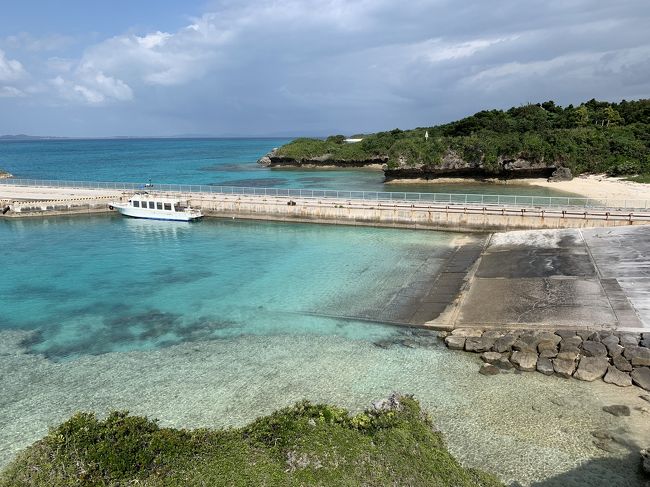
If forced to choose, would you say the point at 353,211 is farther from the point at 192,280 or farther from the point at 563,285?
the point at 563,285

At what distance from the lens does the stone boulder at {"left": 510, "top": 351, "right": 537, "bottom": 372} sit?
53.6 ft

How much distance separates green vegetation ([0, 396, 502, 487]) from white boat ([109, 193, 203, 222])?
37453mm

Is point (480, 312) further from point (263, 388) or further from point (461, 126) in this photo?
point (461, 126)

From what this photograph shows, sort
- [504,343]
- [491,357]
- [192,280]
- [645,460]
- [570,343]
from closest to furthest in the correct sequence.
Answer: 1. [645,460]
2. [570,343]
3. [491,357]
4. [504,343]
5. [192,280]

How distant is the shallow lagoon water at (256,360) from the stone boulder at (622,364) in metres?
1.14

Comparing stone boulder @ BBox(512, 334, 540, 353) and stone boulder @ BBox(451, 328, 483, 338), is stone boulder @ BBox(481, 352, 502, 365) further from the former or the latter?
stone boulder @ BBox(451, 328, 483, 338)

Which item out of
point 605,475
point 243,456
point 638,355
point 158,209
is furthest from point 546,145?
point 243,456

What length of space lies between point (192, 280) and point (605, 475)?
22312 mm

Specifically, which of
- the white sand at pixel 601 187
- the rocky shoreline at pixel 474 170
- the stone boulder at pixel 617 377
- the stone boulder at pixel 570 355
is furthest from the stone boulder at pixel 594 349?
the rocky shoreline at pixel 474 170

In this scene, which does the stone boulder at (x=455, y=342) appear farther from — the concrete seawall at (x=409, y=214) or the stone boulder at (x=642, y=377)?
the concrete seawall at (x=409, y=214)

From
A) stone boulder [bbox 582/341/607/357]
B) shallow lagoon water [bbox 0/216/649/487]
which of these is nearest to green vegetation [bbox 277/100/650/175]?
shallow lagoon water [bbox 0/216/649/487]

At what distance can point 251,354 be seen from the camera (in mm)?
18047

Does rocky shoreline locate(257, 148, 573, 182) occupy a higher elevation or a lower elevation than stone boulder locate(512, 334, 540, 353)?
higher

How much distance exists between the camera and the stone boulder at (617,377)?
15055mm
